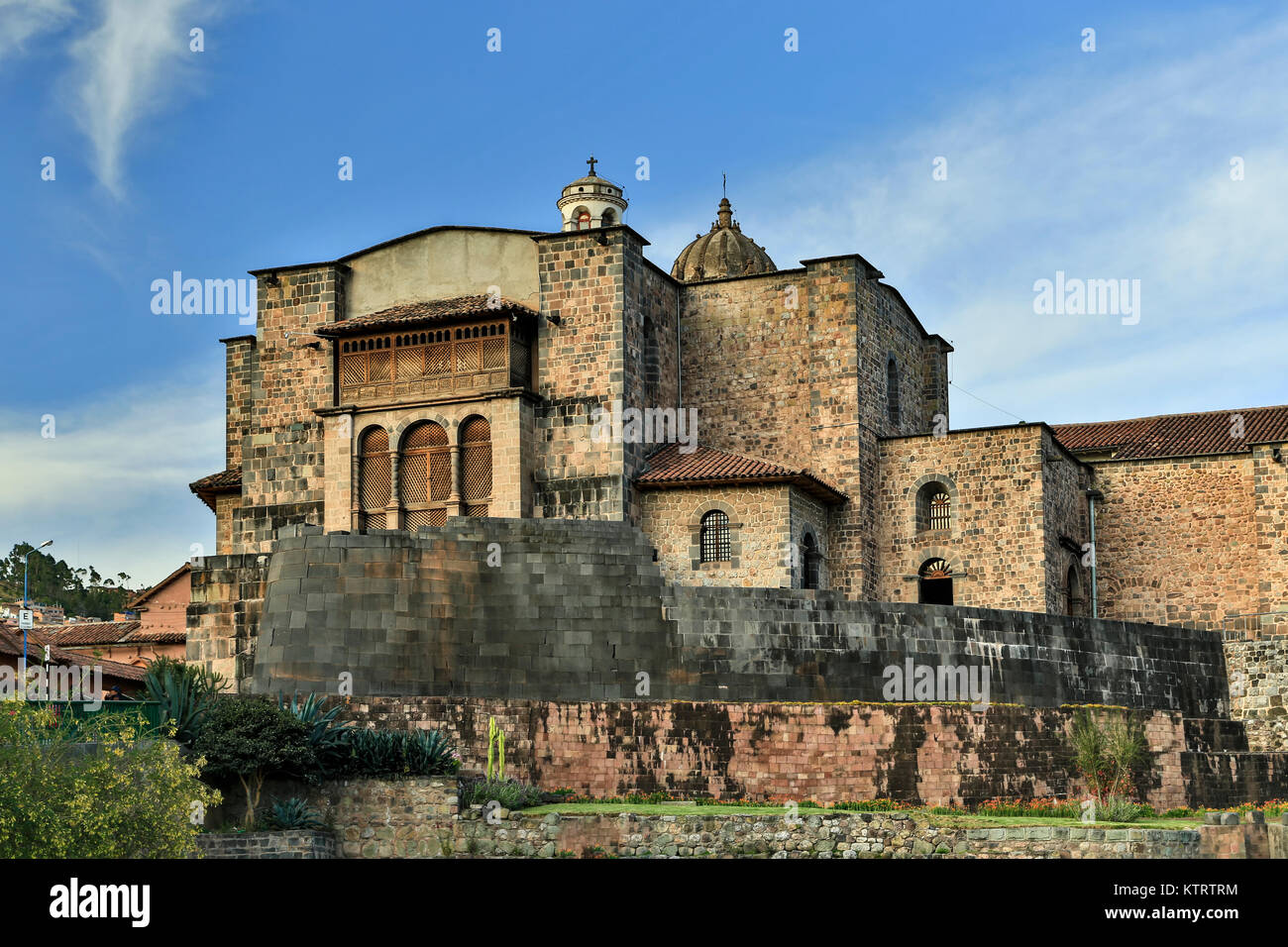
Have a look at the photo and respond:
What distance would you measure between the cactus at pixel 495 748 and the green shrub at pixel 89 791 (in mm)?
5563

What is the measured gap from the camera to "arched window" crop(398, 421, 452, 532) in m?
38.7

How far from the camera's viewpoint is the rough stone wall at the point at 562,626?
3105 cm

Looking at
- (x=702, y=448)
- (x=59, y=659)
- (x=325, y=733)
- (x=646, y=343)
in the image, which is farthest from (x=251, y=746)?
(x=59, y=659)

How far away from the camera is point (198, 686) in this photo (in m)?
27.5

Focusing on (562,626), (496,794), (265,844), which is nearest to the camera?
(265,844)

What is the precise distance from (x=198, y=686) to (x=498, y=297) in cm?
1445

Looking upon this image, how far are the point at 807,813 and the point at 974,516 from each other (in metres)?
15.1

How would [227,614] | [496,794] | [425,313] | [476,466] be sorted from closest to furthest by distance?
[496,794], [227,614], [476,466], [425,313]

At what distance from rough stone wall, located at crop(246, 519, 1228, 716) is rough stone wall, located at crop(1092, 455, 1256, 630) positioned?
426 inches

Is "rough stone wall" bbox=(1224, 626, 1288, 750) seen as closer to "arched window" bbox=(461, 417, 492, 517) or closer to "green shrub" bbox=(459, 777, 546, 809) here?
"arched window" bbox=(461, 417, 492, 517)

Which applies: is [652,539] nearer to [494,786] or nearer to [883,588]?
[883,588]

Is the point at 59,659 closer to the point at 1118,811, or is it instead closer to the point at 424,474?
the point at 424,474

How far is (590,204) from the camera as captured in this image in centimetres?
5944

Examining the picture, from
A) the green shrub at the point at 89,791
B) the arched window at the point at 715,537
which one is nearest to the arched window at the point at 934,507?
the arched window at the point at 715,537
